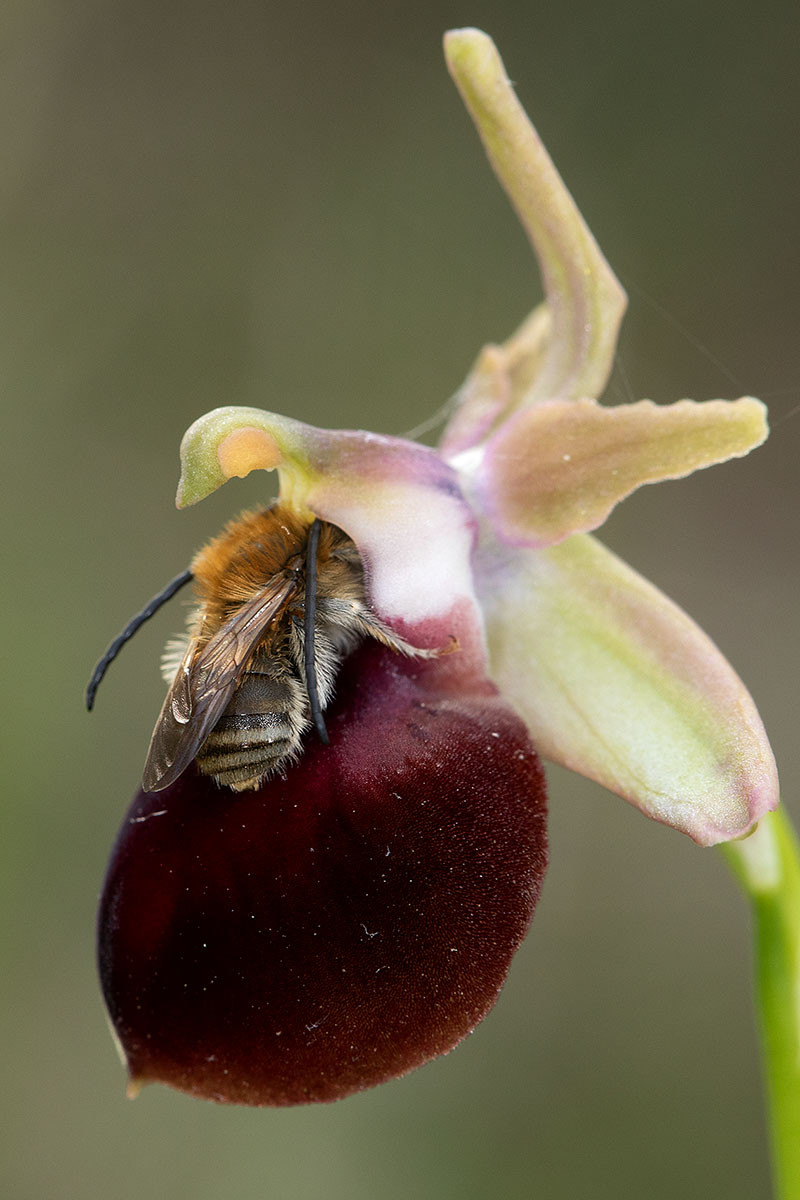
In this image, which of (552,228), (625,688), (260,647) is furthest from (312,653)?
(552,228)

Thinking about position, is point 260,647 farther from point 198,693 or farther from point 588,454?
point 588,454

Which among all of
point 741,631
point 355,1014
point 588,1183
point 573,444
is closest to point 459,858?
point 355,1014

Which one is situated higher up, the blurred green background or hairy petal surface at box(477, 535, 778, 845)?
hairy petal surface at box(477, 535, 778, 845)

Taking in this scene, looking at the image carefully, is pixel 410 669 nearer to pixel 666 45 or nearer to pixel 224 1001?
pixel 224 1001

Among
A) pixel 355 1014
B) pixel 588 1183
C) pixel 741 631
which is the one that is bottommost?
pixel 588 1183

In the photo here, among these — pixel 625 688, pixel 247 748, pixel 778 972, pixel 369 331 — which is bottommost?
pixel 369 331

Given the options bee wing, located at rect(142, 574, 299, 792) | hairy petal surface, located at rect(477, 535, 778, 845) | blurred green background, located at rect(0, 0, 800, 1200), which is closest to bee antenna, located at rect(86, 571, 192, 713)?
bee wing, located at rect(142, 574, 299, 792)

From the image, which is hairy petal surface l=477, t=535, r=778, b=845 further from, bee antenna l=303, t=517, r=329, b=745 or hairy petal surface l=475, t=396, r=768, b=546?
bee antenna l=303, t=517, r=329, b=745
